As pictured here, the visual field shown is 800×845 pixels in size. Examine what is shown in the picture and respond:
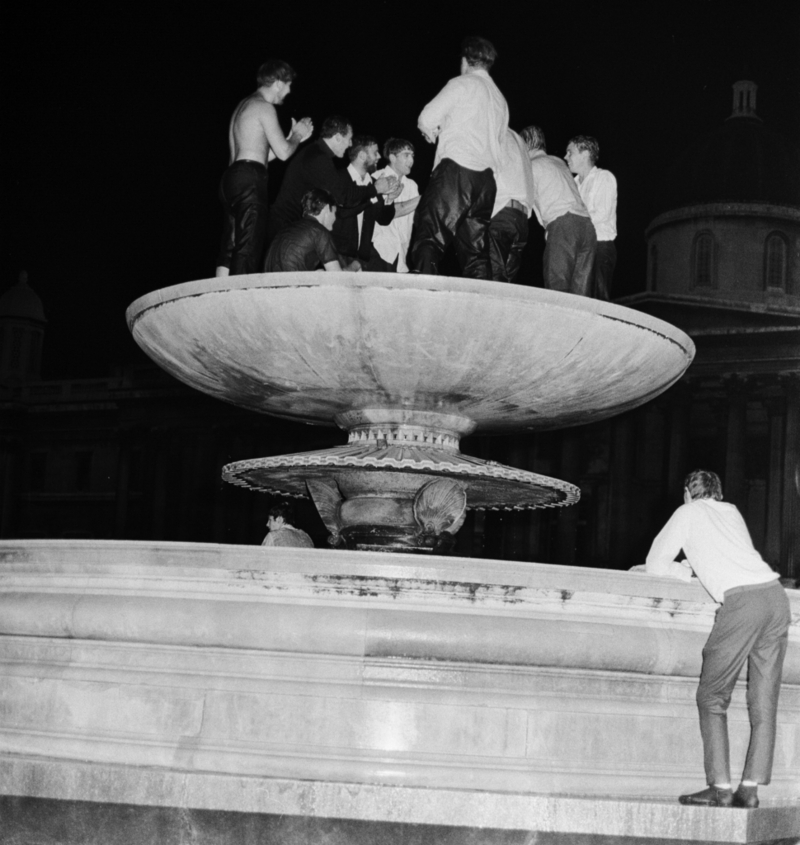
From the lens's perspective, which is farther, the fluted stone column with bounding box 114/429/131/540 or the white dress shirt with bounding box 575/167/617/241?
the fluted stone column with bounding box 114/429/131/540

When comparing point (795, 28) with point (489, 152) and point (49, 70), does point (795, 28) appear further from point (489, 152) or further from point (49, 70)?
point (489, 152)

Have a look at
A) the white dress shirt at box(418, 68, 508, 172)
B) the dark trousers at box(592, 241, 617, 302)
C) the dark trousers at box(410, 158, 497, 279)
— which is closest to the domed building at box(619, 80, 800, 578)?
the dark trousers at box(592, 241, 617, 302)

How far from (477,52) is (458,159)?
0.62 metres

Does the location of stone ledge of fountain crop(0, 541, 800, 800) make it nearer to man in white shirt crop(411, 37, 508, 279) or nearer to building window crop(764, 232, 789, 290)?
man in white shirt crop(411, 37, 508, 279)

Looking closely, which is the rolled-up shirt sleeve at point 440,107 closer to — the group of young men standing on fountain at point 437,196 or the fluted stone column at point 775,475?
the group of young men standing on fountain at point 437,196

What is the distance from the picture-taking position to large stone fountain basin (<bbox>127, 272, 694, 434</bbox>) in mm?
6578

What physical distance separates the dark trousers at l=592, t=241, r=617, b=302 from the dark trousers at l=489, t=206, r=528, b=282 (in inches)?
17.5

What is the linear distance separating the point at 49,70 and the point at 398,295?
15940 millimetres

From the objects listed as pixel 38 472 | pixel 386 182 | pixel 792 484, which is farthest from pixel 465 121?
pixel 38 472

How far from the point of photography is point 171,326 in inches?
281

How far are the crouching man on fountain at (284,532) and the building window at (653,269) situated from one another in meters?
43.0

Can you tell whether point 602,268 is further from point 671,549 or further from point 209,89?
point 209,89

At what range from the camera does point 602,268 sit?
8398 millimetres

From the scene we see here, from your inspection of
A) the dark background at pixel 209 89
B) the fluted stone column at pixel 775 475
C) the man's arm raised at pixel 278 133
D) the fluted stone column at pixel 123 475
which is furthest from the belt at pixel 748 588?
the fluted stone column at pixel 123 475
